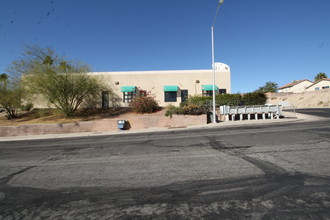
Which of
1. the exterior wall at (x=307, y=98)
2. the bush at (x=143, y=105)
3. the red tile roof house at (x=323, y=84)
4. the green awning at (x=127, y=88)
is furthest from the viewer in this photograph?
the red tile roof house at (x=323, y=84)

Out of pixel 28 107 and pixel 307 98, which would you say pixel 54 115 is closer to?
pixel 28 107

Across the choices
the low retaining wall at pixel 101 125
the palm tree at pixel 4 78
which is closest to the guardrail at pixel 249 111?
the low retaining wall at pixel 101 125

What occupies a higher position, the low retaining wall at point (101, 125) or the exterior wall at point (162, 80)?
the exterior wall at point (162, 80)

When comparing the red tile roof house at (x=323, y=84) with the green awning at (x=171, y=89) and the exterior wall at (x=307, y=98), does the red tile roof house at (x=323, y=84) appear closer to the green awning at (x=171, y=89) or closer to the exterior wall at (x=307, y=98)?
the exterior wall at (x=307, y=98)

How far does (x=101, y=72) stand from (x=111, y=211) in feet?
73.1

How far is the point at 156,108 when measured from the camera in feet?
58.4

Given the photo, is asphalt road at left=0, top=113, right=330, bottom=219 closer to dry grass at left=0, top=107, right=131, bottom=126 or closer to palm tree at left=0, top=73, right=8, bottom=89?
dry grass at left=0, top=107, right=131, bottom=126

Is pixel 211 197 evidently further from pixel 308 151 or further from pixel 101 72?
pixel 101 72

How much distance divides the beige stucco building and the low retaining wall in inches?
287

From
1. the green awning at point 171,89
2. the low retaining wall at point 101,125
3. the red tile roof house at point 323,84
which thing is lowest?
the low retaining wall at point 101,125

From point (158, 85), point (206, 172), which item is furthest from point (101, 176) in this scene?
point (158, 85)

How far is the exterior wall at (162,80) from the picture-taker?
22031 millimetres

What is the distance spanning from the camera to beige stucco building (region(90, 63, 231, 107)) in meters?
22.0

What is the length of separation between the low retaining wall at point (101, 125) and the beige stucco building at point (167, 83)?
7.28 m
